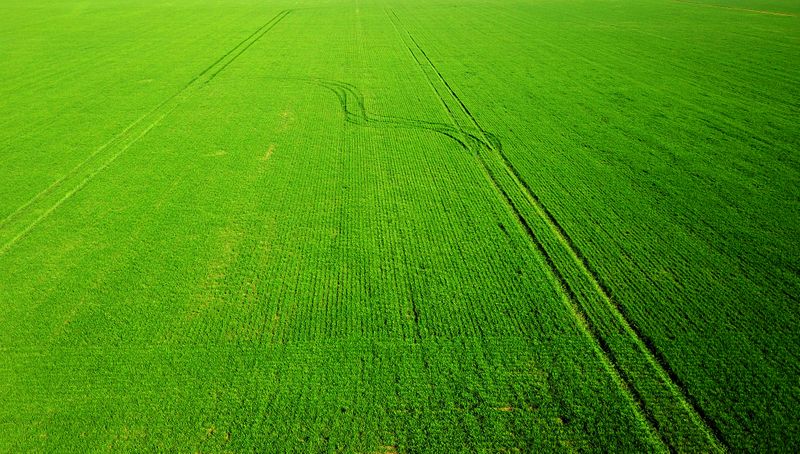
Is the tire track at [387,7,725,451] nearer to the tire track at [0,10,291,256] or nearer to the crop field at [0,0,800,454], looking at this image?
the crop field at [0,0,800,454]

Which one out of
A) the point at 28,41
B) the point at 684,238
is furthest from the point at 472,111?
the point at 28,41

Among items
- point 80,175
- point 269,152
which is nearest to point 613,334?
point 269,152

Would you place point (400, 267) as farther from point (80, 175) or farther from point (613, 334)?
point (80, 175)

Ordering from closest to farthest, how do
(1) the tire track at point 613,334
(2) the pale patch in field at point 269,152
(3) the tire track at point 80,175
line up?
(1) the tire track at point 613,334 < (3) the tire track at point 80,175 < (2) the pale patch in field at point 269,152

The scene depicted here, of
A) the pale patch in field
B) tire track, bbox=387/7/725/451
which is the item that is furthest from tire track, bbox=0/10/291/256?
tire track, bbox=387/7/725/451

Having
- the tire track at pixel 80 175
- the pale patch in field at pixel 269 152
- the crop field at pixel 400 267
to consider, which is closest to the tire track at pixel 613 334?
the crop field at pixel 400 267

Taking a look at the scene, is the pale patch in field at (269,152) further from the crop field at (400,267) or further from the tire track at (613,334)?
the tire track at (613,334)

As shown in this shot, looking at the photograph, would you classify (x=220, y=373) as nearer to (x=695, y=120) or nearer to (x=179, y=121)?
(x=179, y=121)
